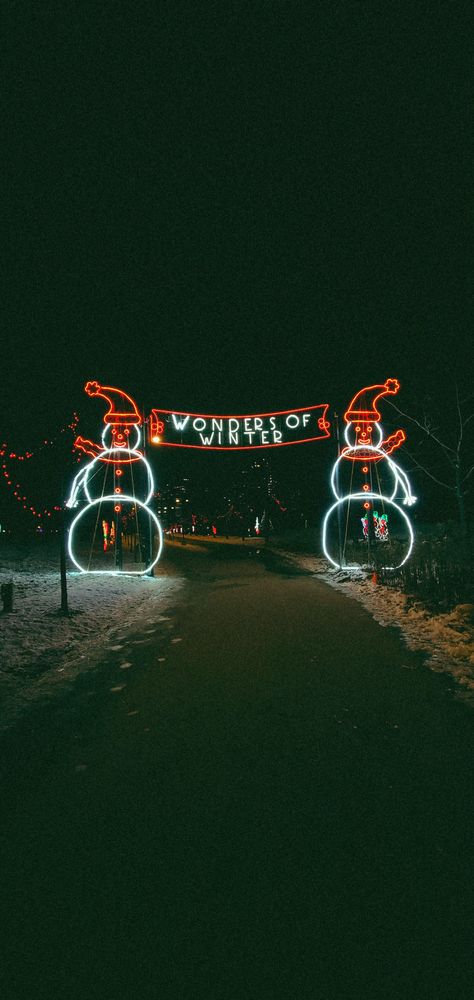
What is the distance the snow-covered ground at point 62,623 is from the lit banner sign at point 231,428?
459 cm

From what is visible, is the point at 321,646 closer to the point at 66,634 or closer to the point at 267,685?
the point at 267,685

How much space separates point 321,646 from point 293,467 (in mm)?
27735

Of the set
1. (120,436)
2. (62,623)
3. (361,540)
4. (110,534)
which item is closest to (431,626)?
(62,623)

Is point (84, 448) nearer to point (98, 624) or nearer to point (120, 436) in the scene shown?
point (120, 436)

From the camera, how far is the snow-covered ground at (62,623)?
5.55 meters

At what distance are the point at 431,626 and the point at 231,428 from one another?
10094 mm

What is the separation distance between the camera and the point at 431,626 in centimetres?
746

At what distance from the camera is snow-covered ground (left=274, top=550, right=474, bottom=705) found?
566cm

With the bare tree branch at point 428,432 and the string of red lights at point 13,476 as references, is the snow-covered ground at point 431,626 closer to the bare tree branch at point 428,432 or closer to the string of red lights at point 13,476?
the bare tree branch at point 428,432

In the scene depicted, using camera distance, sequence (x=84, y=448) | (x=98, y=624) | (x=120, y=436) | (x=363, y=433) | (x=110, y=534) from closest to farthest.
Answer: (x=98, y=624) < (x=84, y=448) < (x=120, y=436) < (x=363, y=433) < (x=110, y=534)

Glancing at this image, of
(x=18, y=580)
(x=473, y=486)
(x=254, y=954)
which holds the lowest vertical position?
(x=254, y=954)

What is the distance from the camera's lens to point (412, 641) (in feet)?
22.2

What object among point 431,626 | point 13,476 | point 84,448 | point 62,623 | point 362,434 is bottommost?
point 431,626

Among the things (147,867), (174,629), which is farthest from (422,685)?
(174,629)
